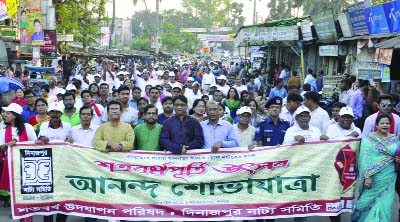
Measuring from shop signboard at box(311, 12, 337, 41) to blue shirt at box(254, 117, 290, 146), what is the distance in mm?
13589

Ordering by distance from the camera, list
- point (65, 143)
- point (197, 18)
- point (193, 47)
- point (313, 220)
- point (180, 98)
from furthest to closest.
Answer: point (197, 18) < point (193, 47) < point (313, 220) < point (180, 98) < point (65, 143)

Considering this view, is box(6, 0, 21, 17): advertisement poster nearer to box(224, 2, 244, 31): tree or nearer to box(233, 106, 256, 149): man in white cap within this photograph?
box(233, 106, 256, 149): man in white cap

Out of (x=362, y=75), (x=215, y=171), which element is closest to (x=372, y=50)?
(x=362, y=75)

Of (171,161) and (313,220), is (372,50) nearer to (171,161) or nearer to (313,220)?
(313,220)

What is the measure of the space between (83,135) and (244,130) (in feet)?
6.54

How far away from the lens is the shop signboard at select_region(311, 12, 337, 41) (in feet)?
66.0

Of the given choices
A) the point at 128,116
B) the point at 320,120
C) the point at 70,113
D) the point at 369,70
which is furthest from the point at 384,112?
the point at 369,70

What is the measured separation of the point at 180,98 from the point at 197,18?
111475mm

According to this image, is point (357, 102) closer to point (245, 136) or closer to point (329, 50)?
point (245, 136)

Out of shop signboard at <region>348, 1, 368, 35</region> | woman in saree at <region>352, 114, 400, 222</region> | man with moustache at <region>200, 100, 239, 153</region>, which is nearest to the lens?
woman in saree at <region>352, 114, 400, 222</region>

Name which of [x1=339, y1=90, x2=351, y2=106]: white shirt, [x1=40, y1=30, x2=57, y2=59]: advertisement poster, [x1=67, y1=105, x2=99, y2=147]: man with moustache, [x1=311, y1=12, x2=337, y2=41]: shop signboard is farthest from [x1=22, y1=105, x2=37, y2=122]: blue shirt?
[x1=40, y1=30, x2=57, y2=59]: advertisement poster

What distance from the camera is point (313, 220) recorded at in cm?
754

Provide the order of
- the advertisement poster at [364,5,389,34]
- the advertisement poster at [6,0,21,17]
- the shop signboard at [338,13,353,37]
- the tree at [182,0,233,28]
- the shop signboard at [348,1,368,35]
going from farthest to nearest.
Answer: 1. the tree at [182,0,233,28]
2. the advertisement poster at [6,0,21,17]
3. the shop signboard at [338,13,353,37]
4. the shop signboard at [348,1,368,35]
5. the advertisement poster at [364,5,389,34]

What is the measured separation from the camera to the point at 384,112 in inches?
305
